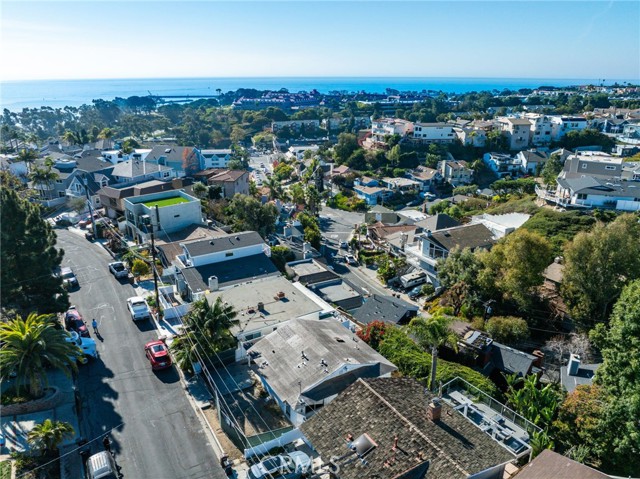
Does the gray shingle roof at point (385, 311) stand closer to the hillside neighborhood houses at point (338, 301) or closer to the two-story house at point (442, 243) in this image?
the hillside neighborhood houses at point (338, 301)

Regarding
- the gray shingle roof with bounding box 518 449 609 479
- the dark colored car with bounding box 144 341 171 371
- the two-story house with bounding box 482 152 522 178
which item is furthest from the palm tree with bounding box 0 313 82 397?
the two-story house with bounding box 482 152 522 178

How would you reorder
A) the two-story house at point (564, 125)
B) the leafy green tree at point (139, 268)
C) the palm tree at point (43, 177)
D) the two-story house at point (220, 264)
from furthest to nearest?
1. the two-story house at point (564, 125)
2. the palm tree at point (43, 177)
3. the leafy green tree at point (139, 268)
4. the two-story house at point (220, 264)

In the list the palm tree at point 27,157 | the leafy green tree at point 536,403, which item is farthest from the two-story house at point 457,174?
the palm tree at point 27,157

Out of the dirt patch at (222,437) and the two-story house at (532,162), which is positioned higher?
the two-story house at (532,162)

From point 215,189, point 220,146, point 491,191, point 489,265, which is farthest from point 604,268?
point 220,146

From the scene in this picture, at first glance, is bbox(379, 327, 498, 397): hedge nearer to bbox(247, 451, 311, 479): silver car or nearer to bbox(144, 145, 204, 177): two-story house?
bbox(247, 451, 311, 479): silver car

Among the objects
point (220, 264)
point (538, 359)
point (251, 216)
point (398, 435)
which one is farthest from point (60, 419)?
point (251, 216)
